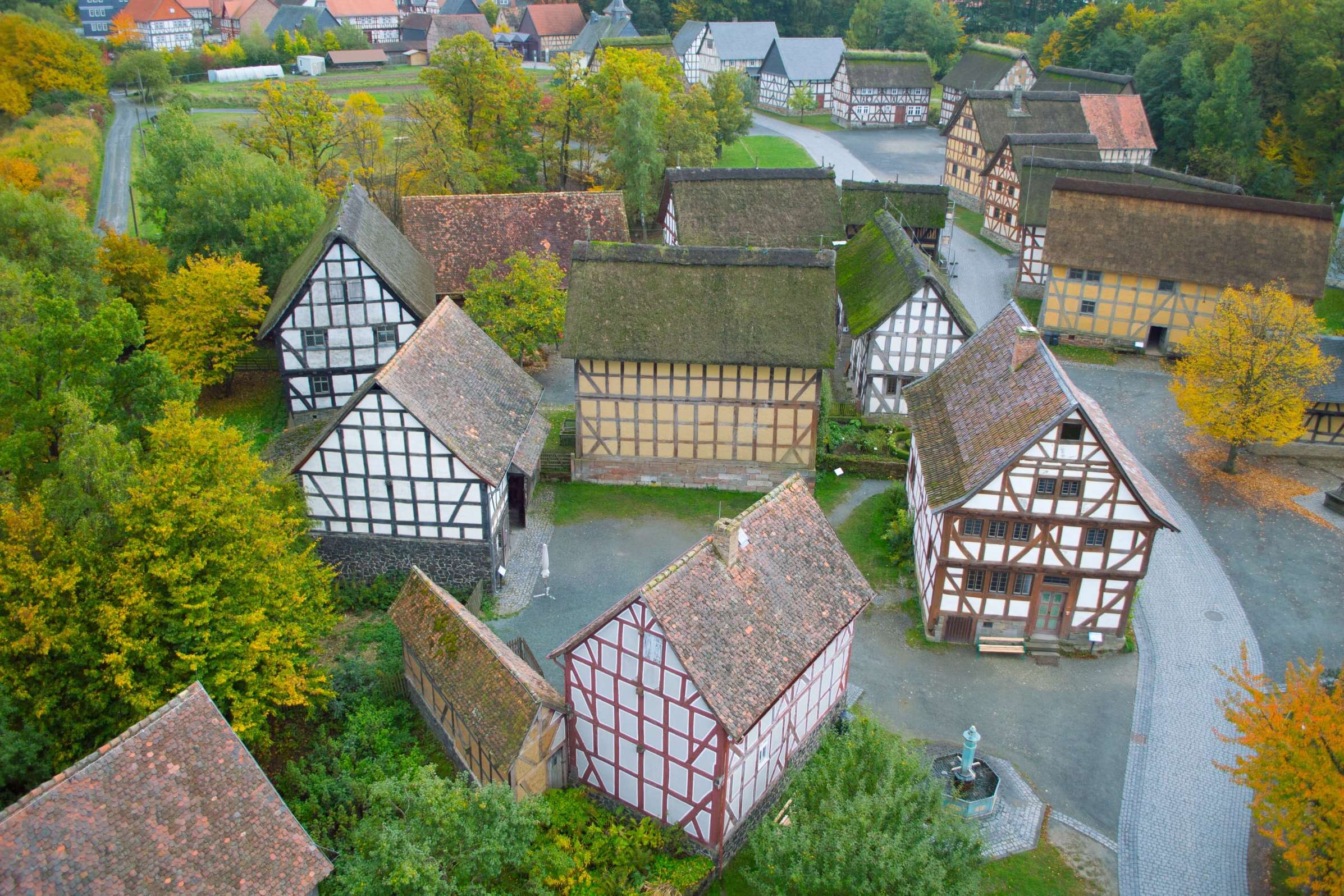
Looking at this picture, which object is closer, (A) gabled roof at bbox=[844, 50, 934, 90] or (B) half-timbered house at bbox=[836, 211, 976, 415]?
(B) half-timbered house at bbox=[836, 211, 976, 415]

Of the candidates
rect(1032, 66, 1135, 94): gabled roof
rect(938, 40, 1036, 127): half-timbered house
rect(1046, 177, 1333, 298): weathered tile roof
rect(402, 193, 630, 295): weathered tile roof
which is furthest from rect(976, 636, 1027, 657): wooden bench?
rect(938, 40, 1036, 127): half-timbered house

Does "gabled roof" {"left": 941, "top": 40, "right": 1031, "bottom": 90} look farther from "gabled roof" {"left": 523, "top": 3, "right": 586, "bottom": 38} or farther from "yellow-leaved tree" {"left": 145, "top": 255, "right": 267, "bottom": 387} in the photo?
"yellow-leaved tree" {"left": 145, "top": 255, "right": 267, "bottom": 387}

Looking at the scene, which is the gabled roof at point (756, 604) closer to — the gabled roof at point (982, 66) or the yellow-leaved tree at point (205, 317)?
the yellow-leaved tree at point (205, 317)

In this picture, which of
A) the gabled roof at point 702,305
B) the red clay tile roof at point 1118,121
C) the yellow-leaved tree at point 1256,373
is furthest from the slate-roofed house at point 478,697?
the red clay tile roof at point 1118,121

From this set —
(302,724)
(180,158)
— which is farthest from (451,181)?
(302,724)

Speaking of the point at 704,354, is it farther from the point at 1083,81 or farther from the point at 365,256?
the point at 1083,81

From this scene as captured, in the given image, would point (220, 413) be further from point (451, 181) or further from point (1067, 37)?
point (1067, 37)
